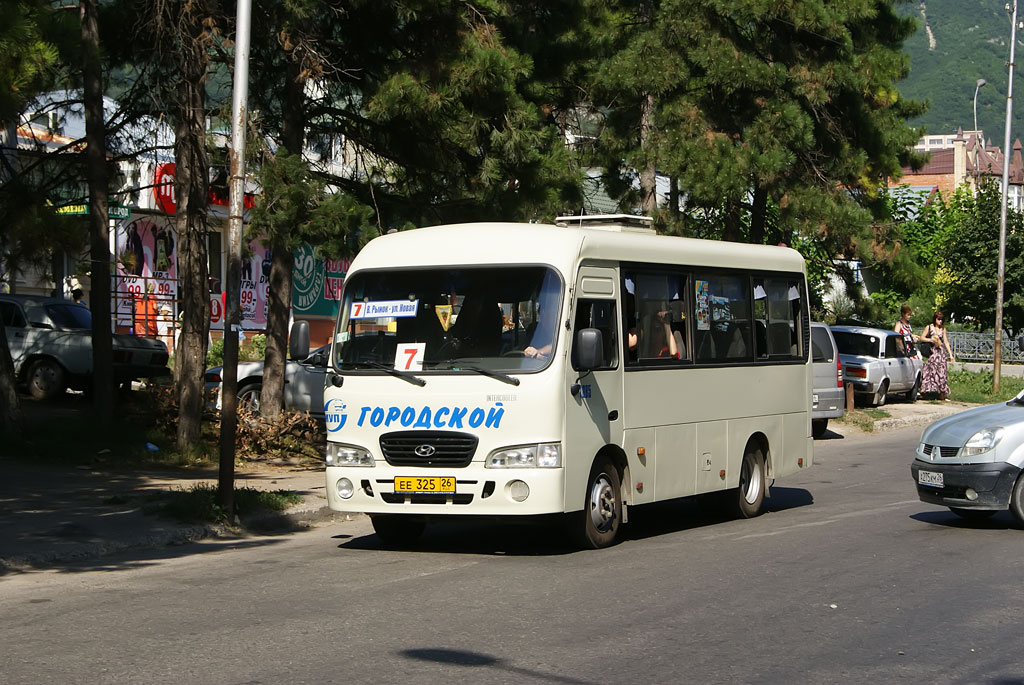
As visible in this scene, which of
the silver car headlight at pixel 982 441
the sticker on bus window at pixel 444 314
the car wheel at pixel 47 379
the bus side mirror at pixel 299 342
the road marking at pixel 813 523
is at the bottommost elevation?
the road marking at pixel 813 523

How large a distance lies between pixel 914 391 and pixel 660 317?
2269 cm

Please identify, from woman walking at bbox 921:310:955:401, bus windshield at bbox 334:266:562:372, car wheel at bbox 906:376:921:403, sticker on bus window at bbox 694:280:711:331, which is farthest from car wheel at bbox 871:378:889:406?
bus windshield at bbox 334:266:562:372

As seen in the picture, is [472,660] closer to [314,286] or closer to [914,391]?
[914,391]

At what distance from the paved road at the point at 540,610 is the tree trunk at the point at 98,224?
23.1 feet

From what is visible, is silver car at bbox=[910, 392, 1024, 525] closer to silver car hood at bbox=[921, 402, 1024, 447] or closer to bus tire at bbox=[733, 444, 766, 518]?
silver car hood at bbox=[921, 402, 1024, 447]

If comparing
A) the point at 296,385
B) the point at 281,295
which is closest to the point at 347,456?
the point at 281,295

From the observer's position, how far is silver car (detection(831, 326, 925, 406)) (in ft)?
99.8

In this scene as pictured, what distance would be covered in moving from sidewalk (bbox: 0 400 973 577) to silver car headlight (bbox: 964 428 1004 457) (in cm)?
661

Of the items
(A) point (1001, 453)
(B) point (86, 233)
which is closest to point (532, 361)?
(A) point (1001, 453)

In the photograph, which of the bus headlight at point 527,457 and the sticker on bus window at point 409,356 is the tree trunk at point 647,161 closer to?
the sticker on bus window at point 409,356

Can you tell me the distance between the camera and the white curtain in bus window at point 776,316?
1426 centimetres

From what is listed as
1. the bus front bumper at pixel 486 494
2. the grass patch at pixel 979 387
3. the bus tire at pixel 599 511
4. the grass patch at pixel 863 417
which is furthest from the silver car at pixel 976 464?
the grass patch at pixel 979 387

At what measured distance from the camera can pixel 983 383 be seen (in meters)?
41.3

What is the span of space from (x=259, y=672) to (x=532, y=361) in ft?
14.9
